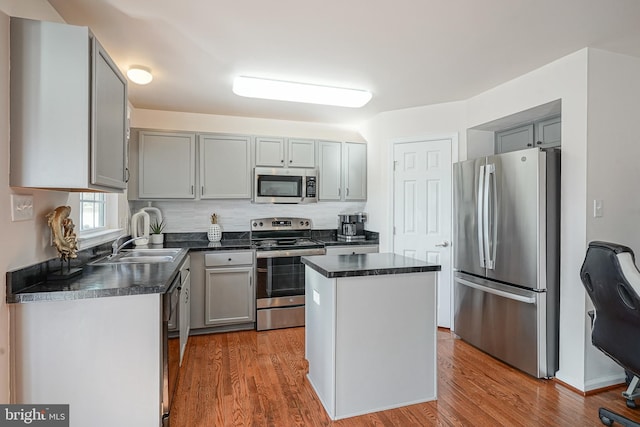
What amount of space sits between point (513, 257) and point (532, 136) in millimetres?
1231

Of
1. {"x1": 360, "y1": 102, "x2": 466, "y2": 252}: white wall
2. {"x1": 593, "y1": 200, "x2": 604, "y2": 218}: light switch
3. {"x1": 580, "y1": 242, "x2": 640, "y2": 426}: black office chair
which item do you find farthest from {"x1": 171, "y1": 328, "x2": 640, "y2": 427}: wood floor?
{"x1": 360, "y1": 102, "x2": 466, "y2": 252}: white wall

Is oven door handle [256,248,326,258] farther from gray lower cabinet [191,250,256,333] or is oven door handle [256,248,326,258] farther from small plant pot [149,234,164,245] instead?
small plant pot [149,234,164,245]

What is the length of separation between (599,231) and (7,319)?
3478 millimetres

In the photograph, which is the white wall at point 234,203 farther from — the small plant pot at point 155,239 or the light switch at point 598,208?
the light switch at point 598,208

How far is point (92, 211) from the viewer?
2836mm

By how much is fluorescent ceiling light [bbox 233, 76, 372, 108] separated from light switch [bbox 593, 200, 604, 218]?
6.43 feet

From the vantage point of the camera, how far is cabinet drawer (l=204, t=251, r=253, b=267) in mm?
3404

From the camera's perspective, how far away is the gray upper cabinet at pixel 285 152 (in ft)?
12.7

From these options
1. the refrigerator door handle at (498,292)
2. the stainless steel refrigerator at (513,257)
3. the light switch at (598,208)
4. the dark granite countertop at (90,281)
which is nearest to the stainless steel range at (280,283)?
the dark granite countertop at (90,281)

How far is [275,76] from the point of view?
9.30ft

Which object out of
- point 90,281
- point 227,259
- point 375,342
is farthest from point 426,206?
point 90,281

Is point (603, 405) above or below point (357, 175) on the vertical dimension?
below

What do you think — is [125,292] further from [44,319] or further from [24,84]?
[24,84]

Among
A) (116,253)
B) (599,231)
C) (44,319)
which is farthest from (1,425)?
(599,231)
